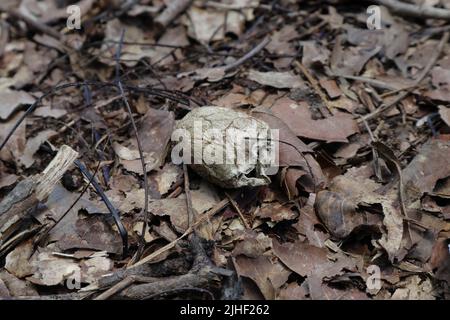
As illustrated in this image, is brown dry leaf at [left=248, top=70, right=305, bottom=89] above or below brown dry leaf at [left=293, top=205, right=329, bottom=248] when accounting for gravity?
above

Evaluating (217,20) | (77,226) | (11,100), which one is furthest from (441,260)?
(11,100)

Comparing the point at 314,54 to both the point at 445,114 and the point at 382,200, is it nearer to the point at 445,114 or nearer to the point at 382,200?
the point at 445,114

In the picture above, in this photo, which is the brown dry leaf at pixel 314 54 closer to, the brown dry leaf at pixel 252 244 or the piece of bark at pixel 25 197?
the brown dry leaf at pixel 252 244

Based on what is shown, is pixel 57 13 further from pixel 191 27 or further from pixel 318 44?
pixel 318 44

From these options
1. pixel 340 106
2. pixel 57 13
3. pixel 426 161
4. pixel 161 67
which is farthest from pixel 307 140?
pixel 57 13

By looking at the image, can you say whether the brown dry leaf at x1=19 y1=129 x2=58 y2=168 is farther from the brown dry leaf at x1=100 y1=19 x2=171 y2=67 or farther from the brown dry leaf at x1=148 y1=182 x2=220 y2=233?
the brown dry leaf at x1=148 y1=182 x2=220 y2=233

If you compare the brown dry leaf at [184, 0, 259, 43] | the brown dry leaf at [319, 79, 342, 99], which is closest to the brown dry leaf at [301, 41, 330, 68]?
the brown dry leaf at [319, 79, 342, 99]

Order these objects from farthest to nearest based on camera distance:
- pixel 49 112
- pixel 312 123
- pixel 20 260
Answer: pixel 49 112 < pixel 312 123 < pixel 20 260
